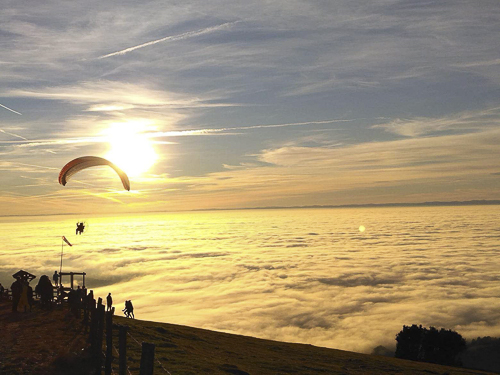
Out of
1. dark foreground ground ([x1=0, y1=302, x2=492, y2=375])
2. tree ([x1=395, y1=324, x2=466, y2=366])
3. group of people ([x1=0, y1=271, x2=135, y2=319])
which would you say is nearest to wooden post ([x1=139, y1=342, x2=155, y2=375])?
dark foreground ground ([x1=0, y1=302, x2=492, y2=375])

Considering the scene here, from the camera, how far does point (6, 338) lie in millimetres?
20234

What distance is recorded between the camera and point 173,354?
2567 centimetres

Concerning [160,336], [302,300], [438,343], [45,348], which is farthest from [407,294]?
[45,348]

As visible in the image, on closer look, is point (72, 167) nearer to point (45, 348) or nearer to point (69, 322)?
point (69, 322)

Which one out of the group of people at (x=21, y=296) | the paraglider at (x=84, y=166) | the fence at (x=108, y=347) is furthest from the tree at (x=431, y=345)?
the group of people at (x=21, y=296)

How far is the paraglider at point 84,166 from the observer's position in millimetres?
28219

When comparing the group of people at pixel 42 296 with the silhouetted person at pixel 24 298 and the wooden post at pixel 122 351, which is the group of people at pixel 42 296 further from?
the wooden post at pixel 122 351

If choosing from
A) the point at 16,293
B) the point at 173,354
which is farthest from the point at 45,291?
→ the point at 173,354

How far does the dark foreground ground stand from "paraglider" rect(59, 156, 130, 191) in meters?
8.54

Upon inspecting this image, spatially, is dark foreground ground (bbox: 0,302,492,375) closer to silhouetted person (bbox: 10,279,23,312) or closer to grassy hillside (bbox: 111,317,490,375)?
grassy hillside (bbox: 111,317,490,375)

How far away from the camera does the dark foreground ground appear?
17688mm

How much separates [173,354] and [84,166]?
13.2 m

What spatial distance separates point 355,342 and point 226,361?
374 feet

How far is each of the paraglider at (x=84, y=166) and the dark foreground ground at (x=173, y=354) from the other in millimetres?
8540
